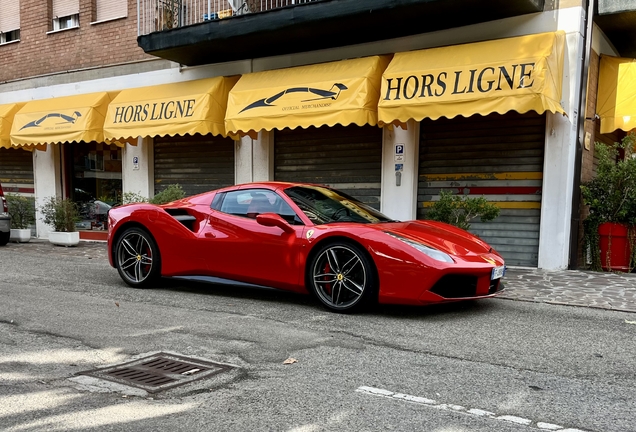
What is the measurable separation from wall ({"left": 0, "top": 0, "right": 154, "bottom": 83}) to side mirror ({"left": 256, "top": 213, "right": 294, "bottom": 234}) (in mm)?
9266

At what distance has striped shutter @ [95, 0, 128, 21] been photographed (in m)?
13.7

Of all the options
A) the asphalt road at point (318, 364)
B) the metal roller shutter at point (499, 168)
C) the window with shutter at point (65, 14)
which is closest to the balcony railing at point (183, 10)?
the window with shutter at point (65, 14)

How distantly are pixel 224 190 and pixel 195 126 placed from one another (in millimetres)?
5132

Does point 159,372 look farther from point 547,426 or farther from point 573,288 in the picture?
point 573,288

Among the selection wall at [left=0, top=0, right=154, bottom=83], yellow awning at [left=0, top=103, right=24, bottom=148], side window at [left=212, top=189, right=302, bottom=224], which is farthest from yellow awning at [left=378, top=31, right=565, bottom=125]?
yellow awning at [left=0, top=103, right=24, bottom=148]

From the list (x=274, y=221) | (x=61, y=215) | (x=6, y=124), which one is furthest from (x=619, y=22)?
(x=6, y=124)

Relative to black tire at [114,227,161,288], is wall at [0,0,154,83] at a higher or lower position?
higher

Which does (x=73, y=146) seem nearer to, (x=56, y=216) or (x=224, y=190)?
(x=56, y=216)

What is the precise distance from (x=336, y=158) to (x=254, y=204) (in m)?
5.25

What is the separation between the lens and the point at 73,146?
15117mm

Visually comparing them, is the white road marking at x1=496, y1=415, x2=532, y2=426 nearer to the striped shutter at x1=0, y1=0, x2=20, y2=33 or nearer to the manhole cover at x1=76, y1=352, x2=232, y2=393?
the manhole cover at x1=76, y1=352, x2=232, y2=393

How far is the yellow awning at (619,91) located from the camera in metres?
10.0

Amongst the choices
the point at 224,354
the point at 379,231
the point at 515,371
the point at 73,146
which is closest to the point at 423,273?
the point at 379,231

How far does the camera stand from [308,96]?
1013cm
